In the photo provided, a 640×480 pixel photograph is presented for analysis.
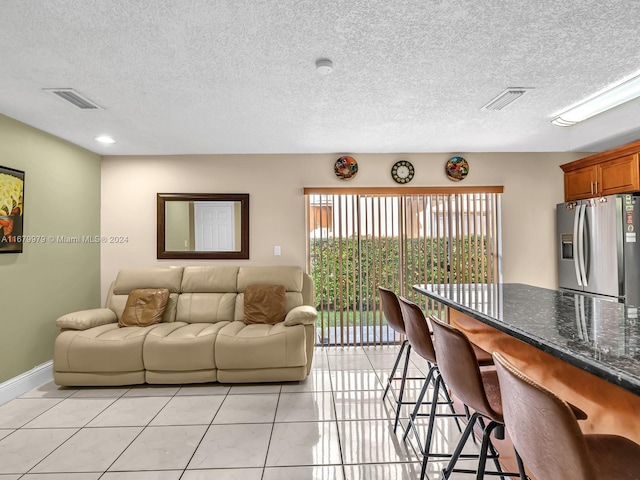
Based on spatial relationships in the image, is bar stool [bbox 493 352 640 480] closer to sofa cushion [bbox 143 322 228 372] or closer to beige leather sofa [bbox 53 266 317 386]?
beige leather sofa [bbox 53 266 317 386]

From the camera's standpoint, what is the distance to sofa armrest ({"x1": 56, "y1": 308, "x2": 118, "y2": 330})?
11.1ft

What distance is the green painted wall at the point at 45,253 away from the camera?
316cm

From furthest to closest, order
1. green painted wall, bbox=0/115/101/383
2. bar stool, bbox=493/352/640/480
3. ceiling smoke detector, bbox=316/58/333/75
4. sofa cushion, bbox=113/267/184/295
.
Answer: sofa cushion, bbox=113/267/184/295 → green painted wall, bbox=0/115/101/383 → ceiling smoke detector, bbox=316/58/333/75 → bar stool, bbox=493/352/640/480

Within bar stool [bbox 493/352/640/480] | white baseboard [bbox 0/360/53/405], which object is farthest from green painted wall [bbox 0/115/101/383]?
bar stool [bbox 493/352/640/480]

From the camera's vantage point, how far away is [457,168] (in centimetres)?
459

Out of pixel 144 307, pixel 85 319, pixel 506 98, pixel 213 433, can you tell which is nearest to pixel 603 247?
pixel 506 98

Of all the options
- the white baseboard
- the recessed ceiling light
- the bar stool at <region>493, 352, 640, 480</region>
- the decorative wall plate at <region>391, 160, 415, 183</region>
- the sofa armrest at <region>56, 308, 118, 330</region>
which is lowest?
the white baseboard

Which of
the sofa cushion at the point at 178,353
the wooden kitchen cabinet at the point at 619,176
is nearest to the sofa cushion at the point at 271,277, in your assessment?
the sofa cushion at the point at 178,353

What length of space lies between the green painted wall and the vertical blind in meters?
2.66

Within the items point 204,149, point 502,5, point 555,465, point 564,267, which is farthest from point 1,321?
point 564,267

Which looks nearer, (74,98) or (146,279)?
(74,98)

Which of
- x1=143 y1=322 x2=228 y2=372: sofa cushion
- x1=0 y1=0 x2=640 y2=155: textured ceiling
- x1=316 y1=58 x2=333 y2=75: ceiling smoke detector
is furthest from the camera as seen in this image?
x1=143 y1=322 x2=228 y2=372: sofa cushion

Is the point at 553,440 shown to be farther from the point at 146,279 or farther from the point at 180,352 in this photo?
the point at 146,279

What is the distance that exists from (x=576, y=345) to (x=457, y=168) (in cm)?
376
